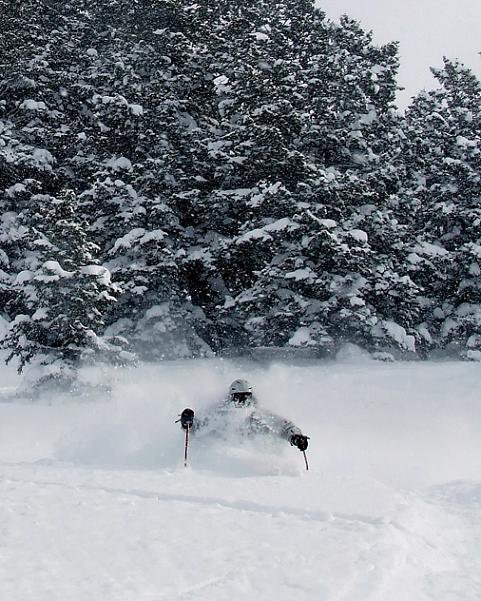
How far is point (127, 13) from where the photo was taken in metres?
28.6

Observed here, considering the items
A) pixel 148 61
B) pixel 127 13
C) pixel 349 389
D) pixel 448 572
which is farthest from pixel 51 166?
pixel 448 572

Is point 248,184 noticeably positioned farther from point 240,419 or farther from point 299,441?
point 299,441

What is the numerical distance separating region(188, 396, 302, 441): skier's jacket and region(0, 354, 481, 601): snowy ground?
294 millimetres

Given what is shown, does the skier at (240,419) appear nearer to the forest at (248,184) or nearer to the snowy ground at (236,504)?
the snowy ground at (236,504)

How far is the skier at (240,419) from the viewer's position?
32.7 ft

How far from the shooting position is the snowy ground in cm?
486

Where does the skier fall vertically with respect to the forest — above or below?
below

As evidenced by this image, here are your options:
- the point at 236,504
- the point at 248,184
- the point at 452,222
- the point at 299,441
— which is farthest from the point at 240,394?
the point at 452,222

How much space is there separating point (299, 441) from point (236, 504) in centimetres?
241

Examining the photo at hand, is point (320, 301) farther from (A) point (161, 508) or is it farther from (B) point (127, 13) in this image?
(B) point (127, 13)

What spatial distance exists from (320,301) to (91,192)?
8881mm

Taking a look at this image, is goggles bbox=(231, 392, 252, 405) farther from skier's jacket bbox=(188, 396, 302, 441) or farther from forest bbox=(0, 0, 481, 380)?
forest bbox=(0, 0, 481, 380)

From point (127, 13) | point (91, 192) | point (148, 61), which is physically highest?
point (127, 13)

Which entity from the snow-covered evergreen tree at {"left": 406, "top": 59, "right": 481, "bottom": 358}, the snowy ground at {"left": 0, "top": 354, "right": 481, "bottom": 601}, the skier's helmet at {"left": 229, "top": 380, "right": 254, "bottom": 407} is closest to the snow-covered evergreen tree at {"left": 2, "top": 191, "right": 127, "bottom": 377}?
the snowy ground at {"left": 0, "top": 354, "right": 481, "bottom": 601}
